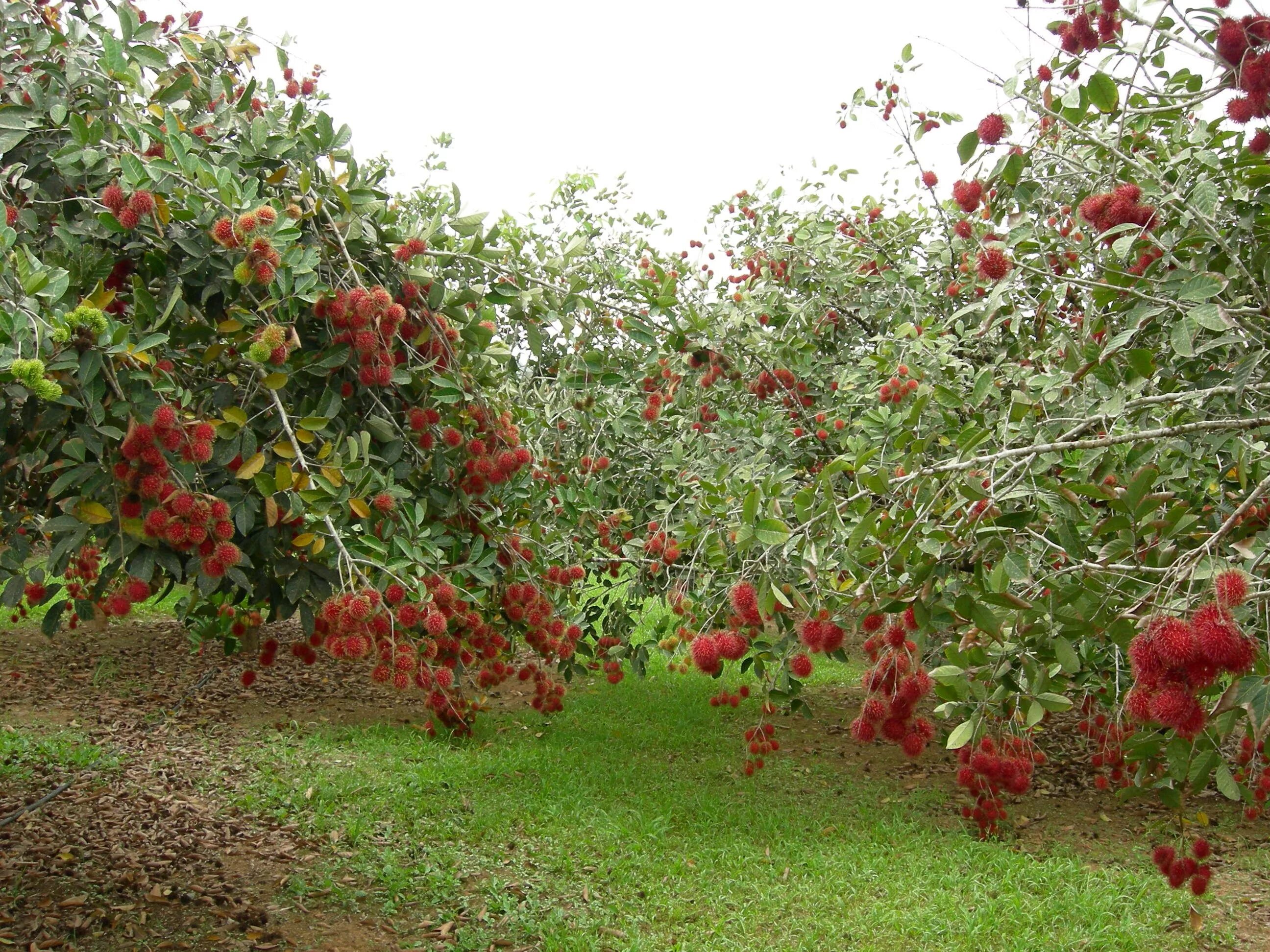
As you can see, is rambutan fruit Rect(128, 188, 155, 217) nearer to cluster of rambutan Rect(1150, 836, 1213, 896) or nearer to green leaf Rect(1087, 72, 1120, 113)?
green leaf Rect(1087, 72, 1120, 113)

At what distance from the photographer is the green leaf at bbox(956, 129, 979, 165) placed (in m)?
2.11

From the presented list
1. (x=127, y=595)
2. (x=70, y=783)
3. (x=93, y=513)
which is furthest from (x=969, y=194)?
(x=70, y=783)

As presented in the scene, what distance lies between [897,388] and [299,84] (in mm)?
3053

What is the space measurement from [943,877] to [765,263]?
11.3 feet

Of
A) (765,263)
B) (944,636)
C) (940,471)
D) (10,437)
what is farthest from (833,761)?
(10,437)

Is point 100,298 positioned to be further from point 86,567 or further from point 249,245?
point 86,567

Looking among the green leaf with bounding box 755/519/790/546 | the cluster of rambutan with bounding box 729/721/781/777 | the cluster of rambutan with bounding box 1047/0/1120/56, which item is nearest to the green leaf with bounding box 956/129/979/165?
the cluster of rambutan with bounding box 1047/0/1120/56

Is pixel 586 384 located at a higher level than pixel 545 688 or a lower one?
higher

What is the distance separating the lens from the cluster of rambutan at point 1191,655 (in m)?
1.38

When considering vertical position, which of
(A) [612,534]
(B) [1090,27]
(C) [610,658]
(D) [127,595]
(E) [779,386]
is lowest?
(C) [610,658]

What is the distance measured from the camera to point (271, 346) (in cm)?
233

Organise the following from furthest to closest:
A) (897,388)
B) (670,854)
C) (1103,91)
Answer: (670,854), (897,388), (1103,91)

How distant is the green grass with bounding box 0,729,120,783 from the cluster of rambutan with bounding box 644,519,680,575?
3480mm

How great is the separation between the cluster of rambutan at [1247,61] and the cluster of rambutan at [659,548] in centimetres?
198
